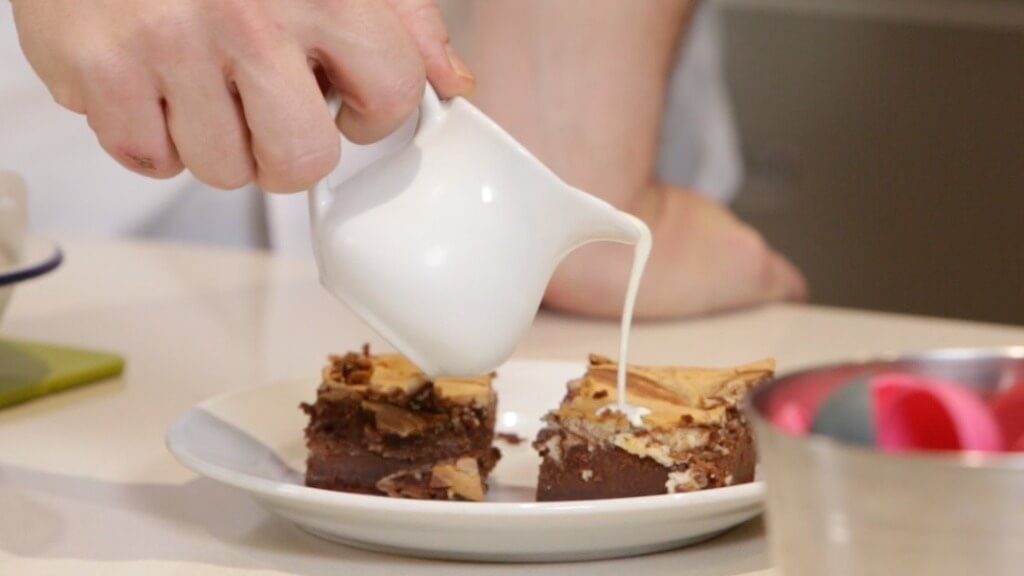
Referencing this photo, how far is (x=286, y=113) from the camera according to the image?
68 centimetres

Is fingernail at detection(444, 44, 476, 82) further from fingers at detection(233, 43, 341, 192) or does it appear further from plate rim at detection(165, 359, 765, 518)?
plate rim at detection(165, 359, 765, 518)

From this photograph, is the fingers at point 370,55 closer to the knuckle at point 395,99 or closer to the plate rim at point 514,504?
the knuckle at point 395,99

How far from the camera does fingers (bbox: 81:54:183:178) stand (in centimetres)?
68

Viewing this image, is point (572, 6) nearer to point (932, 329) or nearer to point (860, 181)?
point (932, 329)

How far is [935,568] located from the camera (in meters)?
0.43

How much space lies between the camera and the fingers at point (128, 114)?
68 centimetres

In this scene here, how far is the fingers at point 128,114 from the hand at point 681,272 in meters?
0.60

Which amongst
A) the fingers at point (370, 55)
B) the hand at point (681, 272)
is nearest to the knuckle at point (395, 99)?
the fingers at point (370, 55)

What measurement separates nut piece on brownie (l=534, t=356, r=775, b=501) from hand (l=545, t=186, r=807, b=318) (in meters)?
0.50

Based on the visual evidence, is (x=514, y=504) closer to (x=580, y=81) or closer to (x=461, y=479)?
(x=461, y=479)

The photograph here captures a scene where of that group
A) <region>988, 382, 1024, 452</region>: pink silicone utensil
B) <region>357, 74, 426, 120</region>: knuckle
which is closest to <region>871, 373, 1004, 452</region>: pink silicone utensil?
<region>988, 382, 1024, 452</region>: pink silicone utensil

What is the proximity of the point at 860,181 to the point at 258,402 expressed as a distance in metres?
2.08

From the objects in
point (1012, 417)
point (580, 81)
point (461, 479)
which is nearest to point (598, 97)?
point (580, 81)

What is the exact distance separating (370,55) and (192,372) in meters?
0.43
